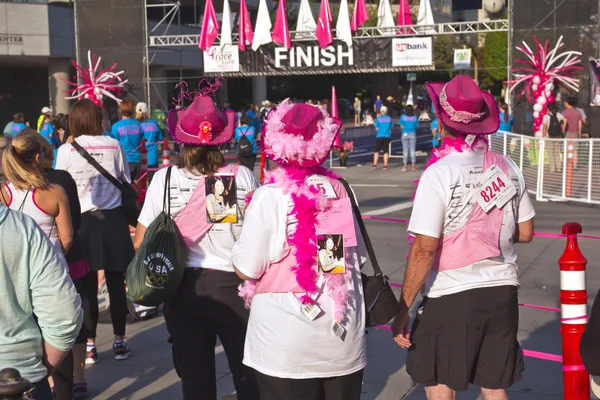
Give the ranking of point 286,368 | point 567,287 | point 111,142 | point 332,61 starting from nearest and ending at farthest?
point 286,368, point 567,287, point 111,142, point 332,61

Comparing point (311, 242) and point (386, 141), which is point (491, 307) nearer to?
point (311, 242)

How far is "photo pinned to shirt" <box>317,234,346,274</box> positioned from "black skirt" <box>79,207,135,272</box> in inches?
121

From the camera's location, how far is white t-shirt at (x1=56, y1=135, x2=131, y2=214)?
19.8ft

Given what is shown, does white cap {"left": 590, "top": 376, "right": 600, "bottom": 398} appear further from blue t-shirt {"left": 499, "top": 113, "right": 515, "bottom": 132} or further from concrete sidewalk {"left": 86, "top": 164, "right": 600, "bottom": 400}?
blue t-shirt {"left": 499, "top": 113, "right": 515, "bottom": 132}

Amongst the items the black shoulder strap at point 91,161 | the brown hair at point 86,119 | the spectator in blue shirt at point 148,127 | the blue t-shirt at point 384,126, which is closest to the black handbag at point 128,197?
the black shoulder strap at point 91,161

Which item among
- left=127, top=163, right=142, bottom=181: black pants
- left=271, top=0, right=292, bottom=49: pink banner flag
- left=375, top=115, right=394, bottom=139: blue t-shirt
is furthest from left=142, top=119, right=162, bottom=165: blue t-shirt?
left=271, top=0, right=292, bottom=49: pink banner flag

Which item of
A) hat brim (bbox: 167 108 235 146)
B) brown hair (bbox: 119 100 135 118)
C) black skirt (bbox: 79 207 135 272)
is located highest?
brown hair (bbox: 119 100 135 118)

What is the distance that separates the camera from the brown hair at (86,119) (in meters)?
5.92

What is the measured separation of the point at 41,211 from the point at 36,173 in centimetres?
25

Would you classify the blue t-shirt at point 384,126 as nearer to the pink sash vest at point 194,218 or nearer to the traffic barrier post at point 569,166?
the traffic barrier post at point 569,166

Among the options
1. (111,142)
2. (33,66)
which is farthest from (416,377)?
(33,66)

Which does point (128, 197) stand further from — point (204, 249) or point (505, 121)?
Answer: point (505, 121)

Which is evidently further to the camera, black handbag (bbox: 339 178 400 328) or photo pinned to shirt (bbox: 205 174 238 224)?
photo pinned to shirt (bbox: 205 174 238 224)

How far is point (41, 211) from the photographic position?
4.63m
